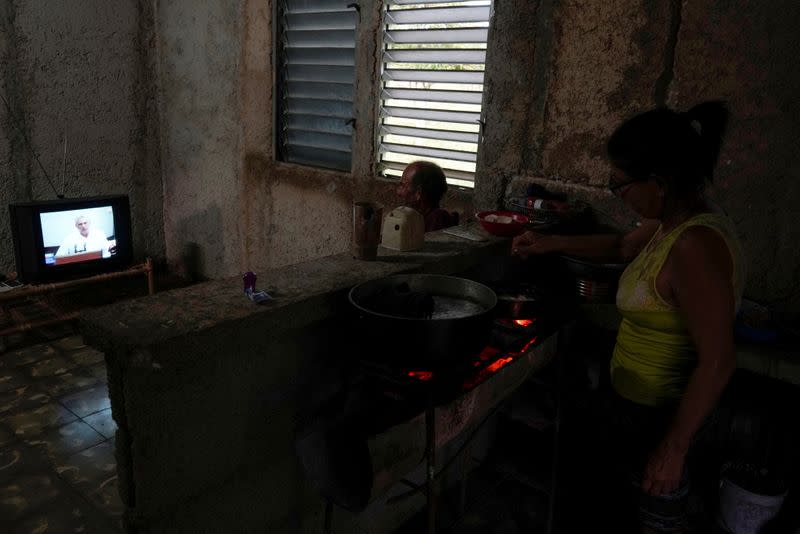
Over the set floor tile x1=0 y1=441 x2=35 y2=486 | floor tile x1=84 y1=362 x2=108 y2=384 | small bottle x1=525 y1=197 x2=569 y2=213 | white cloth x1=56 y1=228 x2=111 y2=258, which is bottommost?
floor tile x1=84 y1=362 x2=108 y2=384

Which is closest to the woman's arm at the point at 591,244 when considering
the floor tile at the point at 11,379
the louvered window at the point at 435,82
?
the louvered window at the point at 435,82

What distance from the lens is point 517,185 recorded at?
3904mm

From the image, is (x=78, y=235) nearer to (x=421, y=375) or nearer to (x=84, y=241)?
(x=84, y=241)

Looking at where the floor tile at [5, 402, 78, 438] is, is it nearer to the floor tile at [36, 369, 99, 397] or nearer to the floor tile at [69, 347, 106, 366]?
the floor tile at [36, 369, 99, 397]

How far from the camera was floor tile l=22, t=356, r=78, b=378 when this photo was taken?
4.61 metres

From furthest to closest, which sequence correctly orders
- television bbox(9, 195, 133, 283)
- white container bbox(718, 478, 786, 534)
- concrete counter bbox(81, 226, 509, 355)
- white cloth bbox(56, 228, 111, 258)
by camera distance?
white cloth bbox(56, 228, 111, 258)
television bbox(9, 195, 133, 283)
white container bbox(718, 478, 786, 534)
concrete counter bbox(81, 226, 509, 355)

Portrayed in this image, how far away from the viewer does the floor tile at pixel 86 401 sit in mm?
4109

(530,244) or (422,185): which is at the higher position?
(422,185)

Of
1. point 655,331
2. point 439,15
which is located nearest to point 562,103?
point 439,15

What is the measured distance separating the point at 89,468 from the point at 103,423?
549 millimetres

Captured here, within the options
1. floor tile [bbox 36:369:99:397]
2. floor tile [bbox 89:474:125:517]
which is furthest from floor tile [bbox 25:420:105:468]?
floor tile [bbox 36:369:99:397]

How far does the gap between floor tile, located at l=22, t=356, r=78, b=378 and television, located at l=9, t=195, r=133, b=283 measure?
0.82 meters

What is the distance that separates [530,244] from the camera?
288 cm

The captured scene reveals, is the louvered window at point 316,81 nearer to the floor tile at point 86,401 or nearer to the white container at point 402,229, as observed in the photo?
the white container at point 402,229
